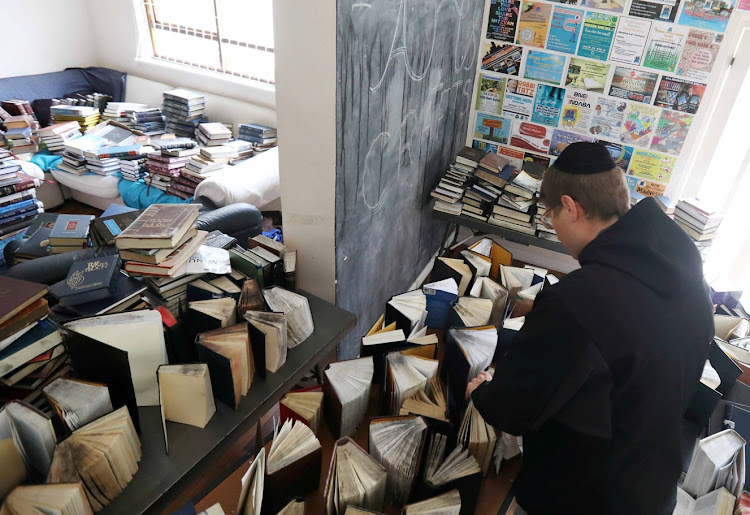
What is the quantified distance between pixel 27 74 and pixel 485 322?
18.5 feet

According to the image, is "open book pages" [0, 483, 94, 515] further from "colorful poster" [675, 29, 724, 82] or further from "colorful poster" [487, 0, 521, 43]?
"colorful poster" [675, 29, 724, 82]

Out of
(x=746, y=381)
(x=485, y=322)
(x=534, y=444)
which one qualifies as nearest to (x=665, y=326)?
(x=534, y=444)

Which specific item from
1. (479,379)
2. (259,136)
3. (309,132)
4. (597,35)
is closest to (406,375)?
(479,379)

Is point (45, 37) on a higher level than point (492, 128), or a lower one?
higher

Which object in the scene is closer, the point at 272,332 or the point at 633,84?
the point at 272,332

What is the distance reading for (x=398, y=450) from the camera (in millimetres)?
1263

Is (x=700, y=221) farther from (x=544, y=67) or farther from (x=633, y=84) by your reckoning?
(x=544, y=67)

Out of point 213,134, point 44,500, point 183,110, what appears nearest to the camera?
point 44,500

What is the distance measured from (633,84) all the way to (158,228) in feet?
8.78

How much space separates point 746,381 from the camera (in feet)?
5.63

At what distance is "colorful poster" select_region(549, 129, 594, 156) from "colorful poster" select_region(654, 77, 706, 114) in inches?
17.5

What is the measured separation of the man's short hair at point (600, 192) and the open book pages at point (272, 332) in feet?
3.01

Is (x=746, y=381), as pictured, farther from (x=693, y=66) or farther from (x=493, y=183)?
(x=693, y=66)

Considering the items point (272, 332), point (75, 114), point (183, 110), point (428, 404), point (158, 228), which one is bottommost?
point (75, 114)
